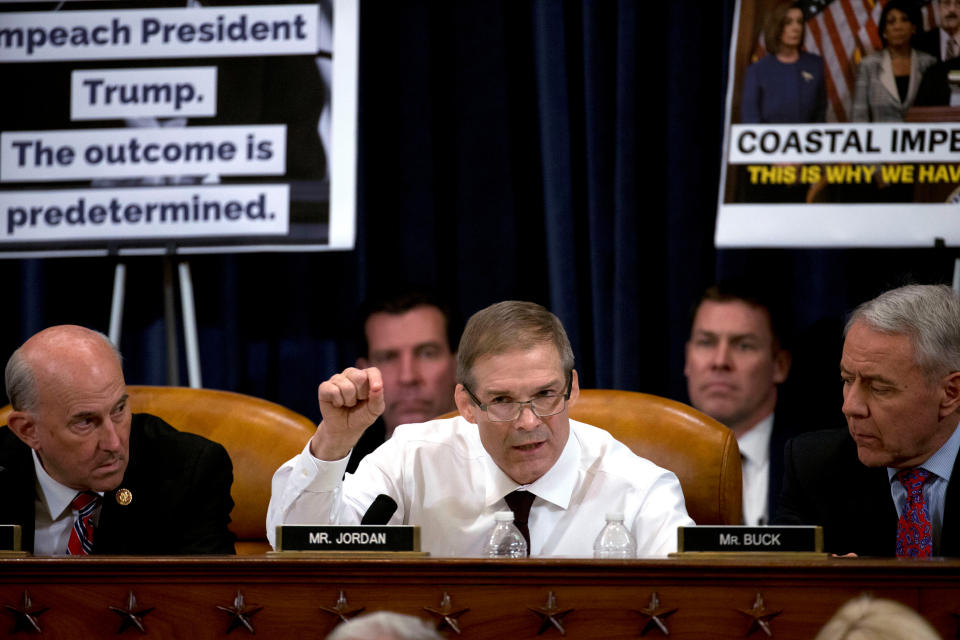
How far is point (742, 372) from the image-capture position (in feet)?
12.4

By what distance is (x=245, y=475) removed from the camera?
2.85 meters

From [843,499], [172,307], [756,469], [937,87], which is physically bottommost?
[756,469]

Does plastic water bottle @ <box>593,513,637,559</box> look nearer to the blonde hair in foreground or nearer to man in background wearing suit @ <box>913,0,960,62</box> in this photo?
the blonde hair in foreground

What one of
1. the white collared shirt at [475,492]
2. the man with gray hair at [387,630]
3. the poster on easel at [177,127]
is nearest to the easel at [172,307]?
the poster on easel at [177,127]

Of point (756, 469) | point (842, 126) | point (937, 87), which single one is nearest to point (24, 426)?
point (756, 469)

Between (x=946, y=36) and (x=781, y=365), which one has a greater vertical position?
(x=946, y=36)

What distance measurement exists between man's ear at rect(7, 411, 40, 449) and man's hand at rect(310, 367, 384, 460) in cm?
68

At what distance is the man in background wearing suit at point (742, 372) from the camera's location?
149 inches

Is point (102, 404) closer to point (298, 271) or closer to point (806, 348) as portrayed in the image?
point (298, 271)

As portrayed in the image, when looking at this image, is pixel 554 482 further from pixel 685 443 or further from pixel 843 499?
pixel 843 499

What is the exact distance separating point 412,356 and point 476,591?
2075 millimetres

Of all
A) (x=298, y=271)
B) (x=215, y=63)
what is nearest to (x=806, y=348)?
(x=298, y=271)

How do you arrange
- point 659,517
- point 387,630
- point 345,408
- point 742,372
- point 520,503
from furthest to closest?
1. point 742,372
2. point 520,503
3. point 659,517
4. point 345,408
5. point 387,630

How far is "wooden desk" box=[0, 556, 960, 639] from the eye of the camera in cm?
180
